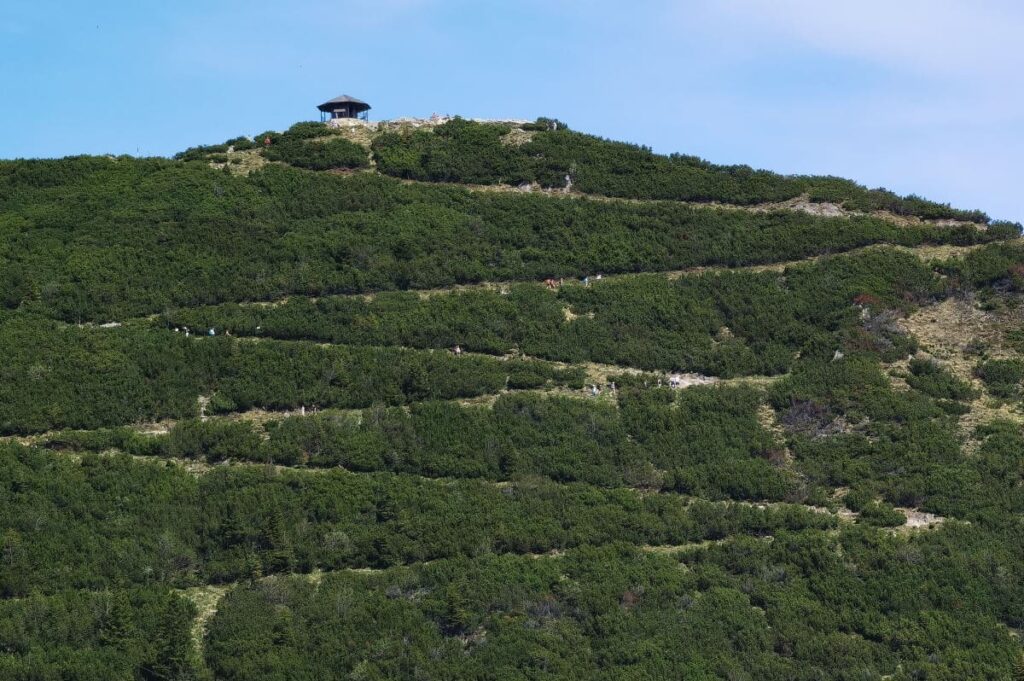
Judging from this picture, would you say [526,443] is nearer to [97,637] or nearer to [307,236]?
[97,637]

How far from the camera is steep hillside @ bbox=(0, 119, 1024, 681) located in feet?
165

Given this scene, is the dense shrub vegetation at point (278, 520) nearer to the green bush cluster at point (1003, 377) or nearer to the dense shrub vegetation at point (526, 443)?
the dense shrub vegetation at point (526, 443)

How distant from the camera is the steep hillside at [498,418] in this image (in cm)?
5028

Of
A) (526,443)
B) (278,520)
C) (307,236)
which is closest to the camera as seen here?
(278,520)

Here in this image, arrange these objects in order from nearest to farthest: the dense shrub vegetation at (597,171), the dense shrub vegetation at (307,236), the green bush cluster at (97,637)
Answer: the green bush cluster at (97,637) < the dense shrub vegetation at (307,236) < the dense shrub vegetation at (597,171)

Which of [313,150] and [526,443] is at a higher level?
[313,150]

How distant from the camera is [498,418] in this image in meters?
62.4

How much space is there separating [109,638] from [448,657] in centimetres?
1027

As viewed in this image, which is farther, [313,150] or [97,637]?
[313,150]

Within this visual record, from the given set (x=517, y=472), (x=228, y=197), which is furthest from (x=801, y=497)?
(x=228, y=197)

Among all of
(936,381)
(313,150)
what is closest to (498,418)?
(936,381)

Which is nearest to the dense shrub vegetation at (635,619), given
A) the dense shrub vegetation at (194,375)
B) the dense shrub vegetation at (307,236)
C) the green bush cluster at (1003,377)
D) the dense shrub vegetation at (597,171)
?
the green bush cluster at (1003,377)

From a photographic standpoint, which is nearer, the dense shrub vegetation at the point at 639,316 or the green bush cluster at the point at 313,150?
the dense shrub vegetation at the point at 639,316

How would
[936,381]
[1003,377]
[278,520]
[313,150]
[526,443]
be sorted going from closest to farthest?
[278,520] → [526,443] → [936,381] → [1003,377] → [313,150]
